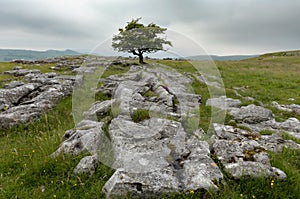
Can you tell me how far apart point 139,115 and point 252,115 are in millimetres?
6069

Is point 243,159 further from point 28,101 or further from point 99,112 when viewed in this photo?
point 28,101

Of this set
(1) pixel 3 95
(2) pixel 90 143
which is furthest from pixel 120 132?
(1) pixel 3 95

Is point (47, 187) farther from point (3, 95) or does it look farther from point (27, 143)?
point (3, 95)

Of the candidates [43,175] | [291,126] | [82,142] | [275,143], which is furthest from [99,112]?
[291,126]

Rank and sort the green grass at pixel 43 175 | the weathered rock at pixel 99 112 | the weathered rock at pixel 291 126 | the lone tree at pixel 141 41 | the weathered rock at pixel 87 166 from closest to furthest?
the green grass at pixel 43 175, the weathered rock at pixel 87 166, the weathered rock at pixel 99 112, the weathered rock at pixel 291 126, the lone tree at pixel 141 41

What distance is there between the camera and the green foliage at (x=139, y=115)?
941 cm

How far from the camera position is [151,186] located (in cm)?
505

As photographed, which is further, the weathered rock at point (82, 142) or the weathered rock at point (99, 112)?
the weathered rock at point (99, 112)

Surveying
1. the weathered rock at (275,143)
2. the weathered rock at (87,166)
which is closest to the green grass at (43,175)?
the weathered rock at (87,166)

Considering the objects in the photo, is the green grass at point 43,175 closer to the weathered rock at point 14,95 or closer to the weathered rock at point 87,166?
the weathered rock at point 87,166

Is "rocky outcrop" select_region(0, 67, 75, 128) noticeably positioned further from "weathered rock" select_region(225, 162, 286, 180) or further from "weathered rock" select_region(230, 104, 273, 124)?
"weathered rock" select_region(230, 104, 273, 124)

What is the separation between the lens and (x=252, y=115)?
38.0ft

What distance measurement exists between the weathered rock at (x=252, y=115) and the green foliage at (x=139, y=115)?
506cm

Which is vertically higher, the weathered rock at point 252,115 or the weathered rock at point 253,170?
the weathered rock at point 253,170
